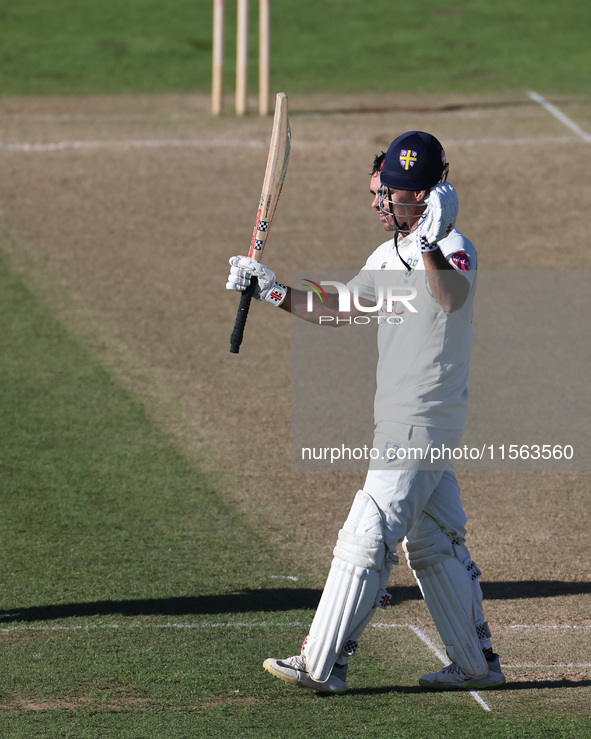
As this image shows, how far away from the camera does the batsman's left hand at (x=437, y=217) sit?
15.7 feet

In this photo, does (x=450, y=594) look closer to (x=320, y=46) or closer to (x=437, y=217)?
(x=437, y=217)

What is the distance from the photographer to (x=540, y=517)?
7469 millimetres

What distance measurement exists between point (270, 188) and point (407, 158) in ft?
2.91

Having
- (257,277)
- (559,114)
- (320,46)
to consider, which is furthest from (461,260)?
(320,46)

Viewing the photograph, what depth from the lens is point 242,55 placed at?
16.3 meters

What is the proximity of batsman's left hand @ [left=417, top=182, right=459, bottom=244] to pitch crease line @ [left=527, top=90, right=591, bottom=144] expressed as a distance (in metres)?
11.8

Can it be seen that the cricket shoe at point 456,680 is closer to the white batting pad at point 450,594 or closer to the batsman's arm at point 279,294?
the white batting pad at point 450,594

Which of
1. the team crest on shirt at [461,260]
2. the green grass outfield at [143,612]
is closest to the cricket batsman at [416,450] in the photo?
the team crest on shirt at [461,260]

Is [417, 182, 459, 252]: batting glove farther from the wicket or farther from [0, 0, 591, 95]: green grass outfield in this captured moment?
[0, 0, 591, 95]: green grass outfield

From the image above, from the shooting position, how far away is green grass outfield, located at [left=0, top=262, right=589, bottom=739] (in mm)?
4812

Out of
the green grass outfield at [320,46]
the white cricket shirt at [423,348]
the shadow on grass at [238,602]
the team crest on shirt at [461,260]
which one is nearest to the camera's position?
the team crest on shirt at [461,260]

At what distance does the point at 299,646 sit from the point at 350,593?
0.77 m

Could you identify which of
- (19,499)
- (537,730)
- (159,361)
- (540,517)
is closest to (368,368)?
(159,361)

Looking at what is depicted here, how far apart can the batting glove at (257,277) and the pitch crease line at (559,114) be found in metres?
11.7
